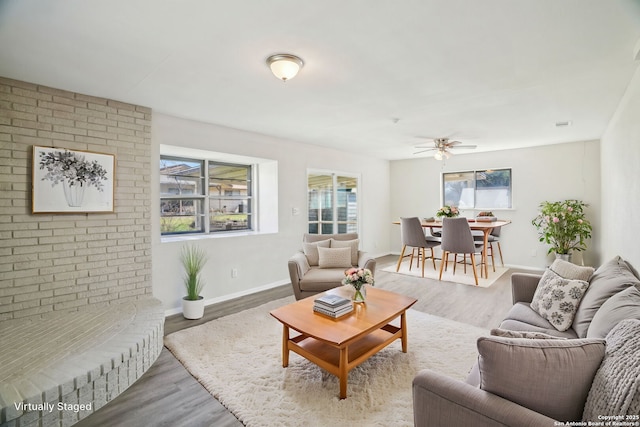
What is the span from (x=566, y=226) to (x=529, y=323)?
153 inches

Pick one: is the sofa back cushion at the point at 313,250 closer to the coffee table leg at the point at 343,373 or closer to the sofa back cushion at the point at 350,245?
the sofa back cushion at the point at 350,245

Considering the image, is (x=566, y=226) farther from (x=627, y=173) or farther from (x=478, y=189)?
(x=627, y=173)

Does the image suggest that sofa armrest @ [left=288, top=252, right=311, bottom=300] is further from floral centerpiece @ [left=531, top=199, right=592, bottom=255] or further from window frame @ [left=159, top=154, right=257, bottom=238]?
floral centerpiece @ [left=531, top=199, right=592, bottom=255]

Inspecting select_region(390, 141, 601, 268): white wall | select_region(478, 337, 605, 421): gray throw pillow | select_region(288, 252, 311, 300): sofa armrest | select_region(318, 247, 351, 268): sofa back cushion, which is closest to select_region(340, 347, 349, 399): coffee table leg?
select_region(478, 337, 605, 421): gray throw pillow

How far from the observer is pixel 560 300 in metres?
2.03

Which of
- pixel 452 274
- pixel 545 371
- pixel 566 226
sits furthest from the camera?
pixel 452 274

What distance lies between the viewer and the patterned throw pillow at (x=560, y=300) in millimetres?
1968

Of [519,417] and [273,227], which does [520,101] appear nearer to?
[519,417]

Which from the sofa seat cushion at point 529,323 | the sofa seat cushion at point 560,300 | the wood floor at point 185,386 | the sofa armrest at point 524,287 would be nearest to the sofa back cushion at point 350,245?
the wood floor at point 185,386

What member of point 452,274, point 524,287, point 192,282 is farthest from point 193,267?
point 452,274

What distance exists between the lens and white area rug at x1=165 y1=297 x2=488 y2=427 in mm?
1817

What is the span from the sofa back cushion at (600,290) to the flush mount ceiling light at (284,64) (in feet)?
8.17

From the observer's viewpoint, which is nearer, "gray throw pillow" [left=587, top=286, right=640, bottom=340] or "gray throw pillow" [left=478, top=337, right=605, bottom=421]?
"gray throw pillow" [left=478, top=337, right=605, bottom=421]

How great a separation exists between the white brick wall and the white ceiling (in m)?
0.23
